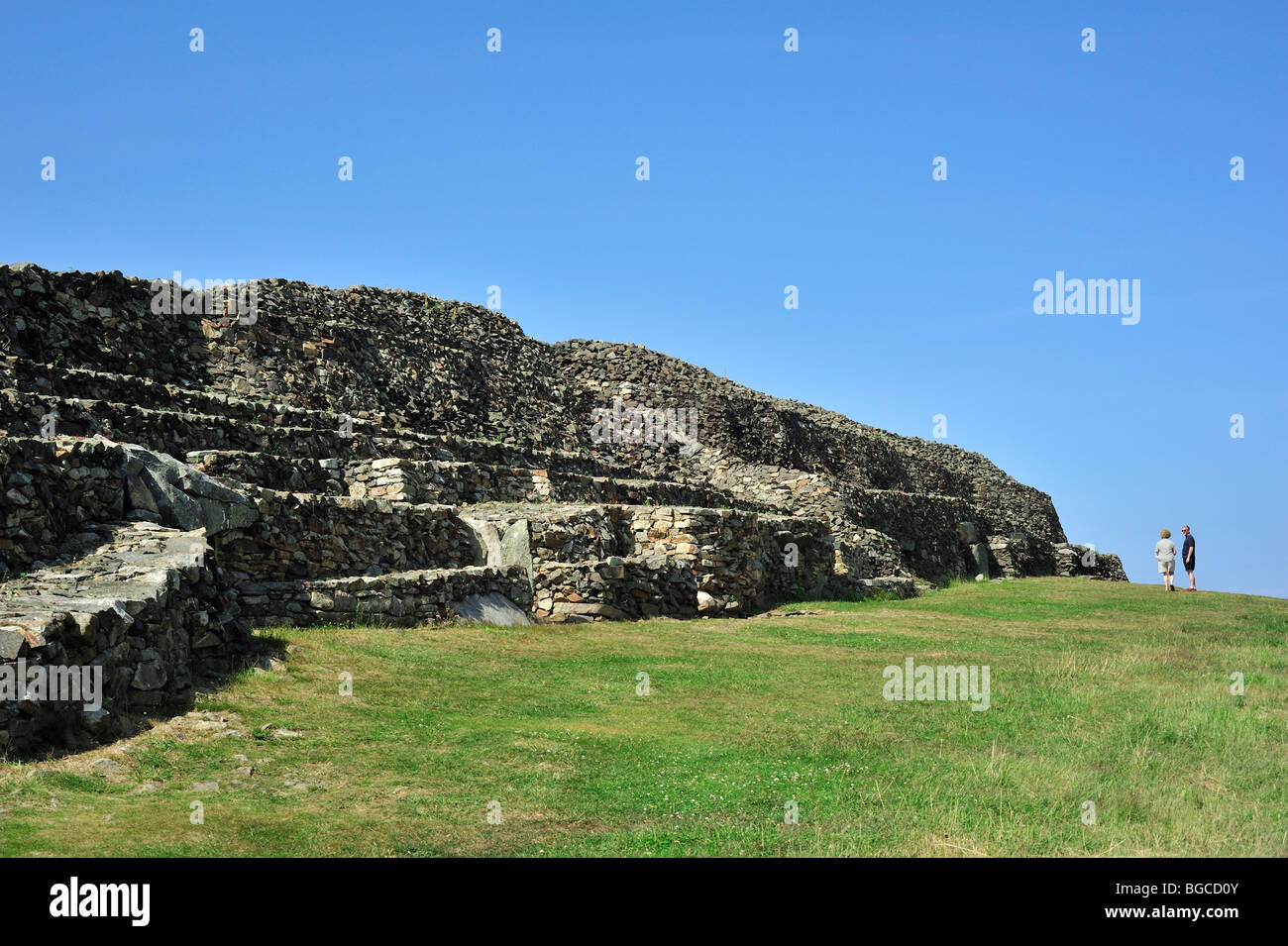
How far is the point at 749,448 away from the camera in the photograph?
148ft

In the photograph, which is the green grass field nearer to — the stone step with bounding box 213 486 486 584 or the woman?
the stone step with bounding box 213 486 486 584

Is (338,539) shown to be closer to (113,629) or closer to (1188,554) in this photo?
(113,629)

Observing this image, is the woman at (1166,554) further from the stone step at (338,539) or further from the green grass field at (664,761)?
the stone step at (338,539)

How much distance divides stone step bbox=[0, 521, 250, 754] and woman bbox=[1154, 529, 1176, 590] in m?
25.5

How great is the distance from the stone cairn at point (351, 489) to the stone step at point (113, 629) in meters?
0.03

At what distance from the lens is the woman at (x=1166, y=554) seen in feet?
95.1

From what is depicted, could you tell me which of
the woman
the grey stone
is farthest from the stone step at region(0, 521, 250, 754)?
the woman

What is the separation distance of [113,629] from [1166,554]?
90.8 ft

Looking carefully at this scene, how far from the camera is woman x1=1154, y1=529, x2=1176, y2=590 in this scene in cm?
2900

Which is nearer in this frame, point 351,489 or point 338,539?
point 338,539

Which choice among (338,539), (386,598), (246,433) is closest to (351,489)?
(246,433)

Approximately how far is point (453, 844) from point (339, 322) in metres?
28.5

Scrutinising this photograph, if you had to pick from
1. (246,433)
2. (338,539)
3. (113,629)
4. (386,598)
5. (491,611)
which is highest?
(246,433)

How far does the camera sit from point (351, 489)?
20.9 m
